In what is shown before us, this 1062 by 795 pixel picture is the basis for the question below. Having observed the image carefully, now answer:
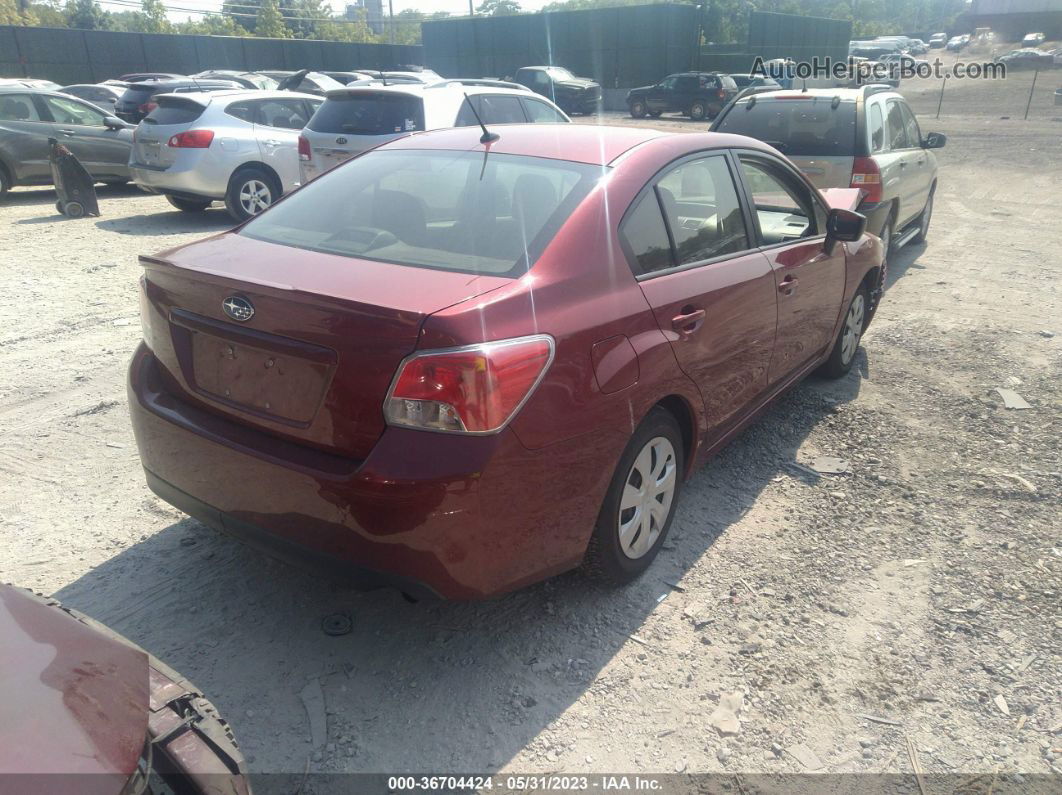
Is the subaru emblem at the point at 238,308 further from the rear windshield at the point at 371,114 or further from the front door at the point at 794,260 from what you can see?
the rear windshield at the point at 371,114

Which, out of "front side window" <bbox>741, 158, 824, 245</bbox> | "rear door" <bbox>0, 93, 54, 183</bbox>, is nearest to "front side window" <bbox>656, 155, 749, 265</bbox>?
"front side window" <bbox>741, 158, 824, 245</bbox>

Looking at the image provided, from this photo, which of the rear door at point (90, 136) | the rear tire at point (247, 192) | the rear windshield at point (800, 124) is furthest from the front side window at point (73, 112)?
the rear windshield at point (800, 124)

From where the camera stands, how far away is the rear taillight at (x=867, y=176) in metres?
7.72

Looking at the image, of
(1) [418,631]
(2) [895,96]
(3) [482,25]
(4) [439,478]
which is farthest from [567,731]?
(3) [482,25]

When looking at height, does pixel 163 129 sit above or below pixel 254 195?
above

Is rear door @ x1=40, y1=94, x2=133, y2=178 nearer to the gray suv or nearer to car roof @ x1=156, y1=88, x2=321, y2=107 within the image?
the gray suv

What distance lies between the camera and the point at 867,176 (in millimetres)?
7730

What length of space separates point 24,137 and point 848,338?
11957mm

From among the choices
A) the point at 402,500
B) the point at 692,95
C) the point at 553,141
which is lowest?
the point at 692,95

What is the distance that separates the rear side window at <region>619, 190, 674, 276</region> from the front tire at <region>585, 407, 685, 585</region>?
0.56 meters

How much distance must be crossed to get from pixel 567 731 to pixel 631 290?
1.52 m

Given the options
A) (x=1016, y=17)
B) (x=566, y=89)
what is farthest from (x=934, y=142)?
(x=1016, y=17)

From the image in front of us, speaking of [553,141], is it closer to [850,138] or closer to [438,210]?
[438,210]

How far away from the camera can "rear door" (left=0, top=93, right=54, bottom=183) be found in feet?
39.4
